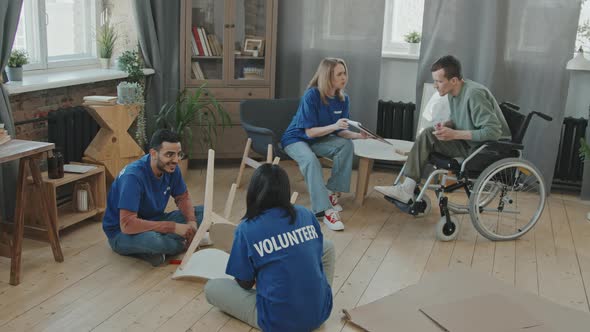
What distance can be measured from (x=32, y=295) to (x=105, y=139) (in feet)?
4.74

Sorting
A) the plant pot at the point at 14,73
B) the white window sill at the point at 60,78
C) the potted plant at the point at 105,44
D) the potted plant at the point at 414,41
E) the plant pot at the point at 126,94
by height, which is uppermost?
the potted plant at the point at 414,41

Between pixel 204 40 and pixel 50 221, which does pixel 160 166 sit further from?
pixel 204 40

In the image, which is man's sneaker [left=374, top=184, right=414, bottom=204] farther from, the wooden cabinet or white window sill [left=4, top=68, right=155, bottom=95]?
white window sill [left=4, top=68, right=155, bottom=95]

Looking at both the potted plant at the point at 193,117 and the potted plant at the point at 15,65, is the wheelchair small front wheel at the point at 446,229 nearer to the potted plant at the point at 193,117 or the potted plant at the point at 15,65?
the potted plant at the point at 193,117

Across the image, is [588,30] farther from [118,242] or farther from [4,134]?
[4,134]

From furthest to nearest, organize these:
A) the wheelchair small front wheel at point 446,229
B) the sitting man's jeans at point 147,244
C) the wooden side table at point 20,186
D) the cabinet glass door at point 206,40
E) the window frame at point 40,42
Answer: the cabinet glass door at point 206,40
the window frame at point 40,42
the wheelchair small front wheel at point 446,229
the sitting man's jeans at point 147,244
the wooden side table at point 20,186

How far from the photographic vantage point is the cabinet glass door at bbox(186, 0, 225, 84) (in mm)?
5289

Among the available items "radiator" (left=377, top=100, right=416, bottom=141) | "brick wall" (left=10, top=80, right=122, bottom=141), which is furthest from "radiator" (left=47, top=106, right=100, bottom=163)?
"radiator" (left=377, top=100, right=416, bottom=141)

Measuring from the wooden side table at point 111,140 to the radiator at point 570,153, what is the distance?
3251 millimetres

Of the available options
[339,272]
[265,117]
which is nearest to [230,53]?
[265,117]

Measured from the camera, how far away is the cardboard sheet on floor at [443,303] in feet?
9.82

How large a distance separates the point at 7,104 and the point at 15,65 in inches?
17.3

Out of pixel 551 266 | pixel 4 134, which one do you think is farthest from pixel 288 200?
pixel 551 266

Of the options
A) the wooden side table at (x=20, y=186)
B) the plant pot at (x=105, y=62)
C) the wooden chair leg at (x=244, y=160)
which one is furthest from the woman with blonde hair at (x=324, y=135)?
the wooden side table at (x=20, y=186)
